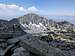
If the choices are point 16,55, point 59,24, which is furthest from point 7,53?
point 59,24

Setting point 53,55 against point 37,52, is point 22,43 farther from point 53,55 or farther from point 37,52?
point 53,55

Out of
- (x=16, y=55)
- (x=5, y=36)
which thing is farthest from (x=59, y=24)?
(x=16, y=55)

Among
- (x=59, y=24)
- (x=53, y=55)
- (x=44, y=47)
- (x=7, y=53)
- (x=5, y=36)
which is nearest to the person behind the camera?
(x=53, y=55)

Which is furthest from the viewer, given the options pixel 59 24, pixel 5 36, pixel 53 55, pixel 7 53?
pixel 59 24

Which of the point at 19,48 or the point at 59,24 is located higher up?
the point at 19,48

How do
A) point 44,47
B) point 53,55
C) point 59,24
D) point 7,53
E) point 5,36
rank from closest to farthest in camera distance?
point 53,55 → point 44,47 → point 7,53 → point 5,36 → point 59,24

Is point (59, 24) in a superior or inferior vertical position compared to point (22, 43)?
inferior

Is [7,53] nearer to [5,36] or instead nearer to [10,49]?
[10,49]

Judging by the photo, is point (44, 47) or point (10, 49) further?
point (10, 49)

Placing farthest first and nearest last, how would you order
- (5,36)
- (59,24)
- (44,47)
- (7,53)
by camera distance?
(59,24) < (5,36) < (7,53) < (44,47)
